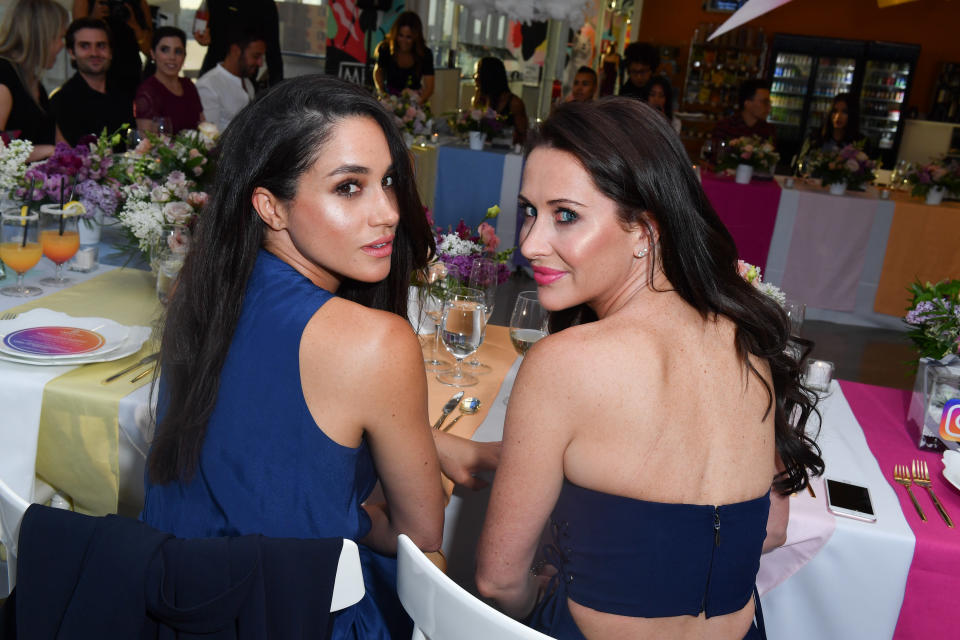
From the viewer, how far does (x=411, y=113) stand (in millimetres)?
6117

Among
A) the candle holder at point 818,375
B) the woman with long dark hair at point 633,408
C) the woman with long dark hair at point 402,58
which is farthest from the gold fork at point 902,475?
the woman with long dark hair at point 402,58

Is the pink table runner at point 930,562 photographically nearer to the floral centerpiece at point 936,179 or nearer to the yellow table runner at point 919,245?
the yellow table runner at point 919,245

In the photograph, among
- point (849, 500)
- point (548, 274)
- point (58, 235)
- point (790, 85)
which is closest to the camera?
point (548, 274)

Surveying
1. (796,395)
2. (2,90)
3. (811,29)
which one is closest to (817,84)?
(811,29)

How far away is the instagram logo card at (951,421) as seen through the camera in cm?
168

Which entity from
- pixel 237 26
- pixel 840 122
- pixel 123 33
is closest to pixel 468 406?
pixel 237 26

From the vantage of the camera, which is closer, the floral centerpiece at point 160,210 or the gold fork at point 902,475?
the gold fork at point 902,475

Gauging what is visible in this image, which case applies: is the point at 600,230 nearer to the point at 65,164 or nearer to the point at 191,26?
the point at 65,164

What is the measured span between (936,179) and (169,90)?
4.98 metres

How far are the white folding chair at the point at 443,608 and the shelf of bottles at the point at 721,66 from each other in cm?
1236

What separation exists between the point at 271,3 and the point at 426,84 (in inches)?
56.5

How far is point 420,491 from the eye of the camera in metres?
1.37

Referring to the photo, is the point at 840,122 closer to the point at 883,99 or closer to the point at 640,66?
the point at 640,66

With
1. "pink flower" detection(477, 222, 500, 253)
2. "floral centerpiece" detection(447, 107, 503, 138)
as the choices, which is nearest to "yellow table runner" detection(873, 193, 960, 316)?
"floral centerpiece" detection(447, 107, 503, 138)
